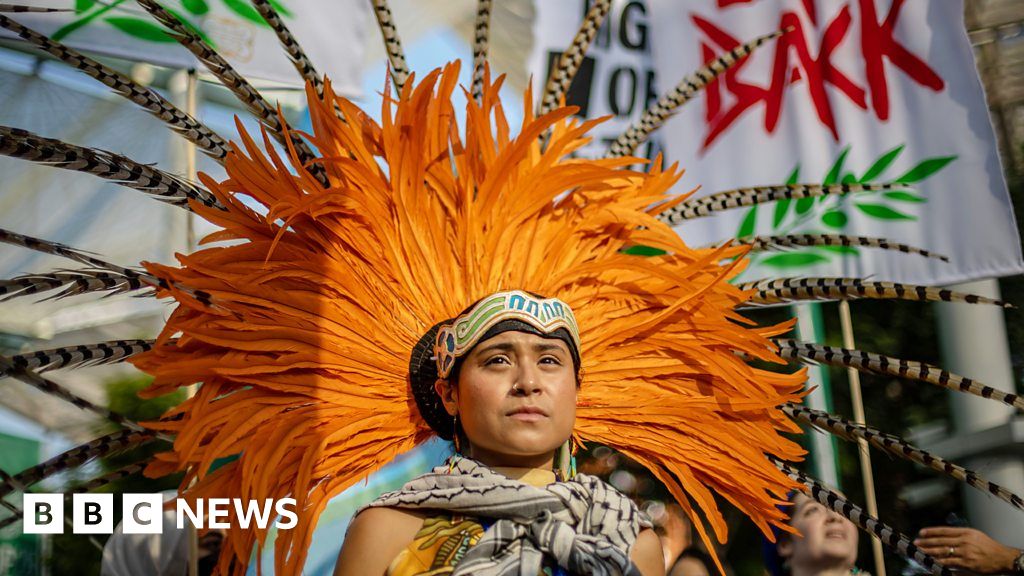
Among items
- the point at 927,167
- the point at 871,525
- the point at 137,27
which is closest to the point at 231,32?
the point at 137,27

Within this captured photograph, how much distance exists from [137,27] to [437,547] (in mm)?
3184

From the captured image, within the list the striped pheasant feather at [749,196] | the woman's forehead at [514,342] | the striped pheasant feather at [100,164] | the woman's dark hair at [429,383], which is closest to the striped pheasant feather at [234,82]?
the striped pheasant feather at [100,164]

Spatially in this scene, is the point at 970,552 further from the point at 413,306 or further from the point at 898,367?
the point at 413,306

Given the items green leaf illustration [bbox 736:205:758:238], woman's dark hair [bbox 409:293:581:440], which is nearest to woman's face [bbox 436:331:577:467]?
woman's dark hair [bbox 409:293:581:440]

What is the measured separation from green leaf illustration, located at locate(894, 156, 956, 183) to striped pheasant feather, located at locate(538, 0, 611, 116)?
242 centimetres

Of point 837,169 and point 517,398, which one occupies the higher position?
point 837,169

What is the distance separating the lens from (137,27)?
4.54 m

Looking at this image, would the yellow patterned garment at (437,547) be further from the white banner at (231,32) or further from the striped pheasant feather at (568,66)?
the white banner at (231,32)

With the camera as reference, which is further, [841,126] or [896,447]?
[841,126]

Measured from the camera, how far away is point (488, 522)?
2398 millimetres

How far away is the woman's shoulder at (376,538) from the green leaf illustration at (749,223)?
315 cm

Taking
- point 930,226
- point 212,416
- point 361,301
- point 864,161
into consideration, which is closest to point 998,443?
point 930,226

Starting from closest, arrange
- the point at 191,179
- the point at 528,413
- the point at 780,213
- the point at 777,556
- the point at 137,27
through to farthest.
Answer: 1. the point at 528,413
2. the point at 191,179
3. the point at 777,556
4. the point at 137,27
5. the point at 780,213

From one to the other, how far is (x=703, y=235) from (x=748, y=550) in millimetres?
3032
